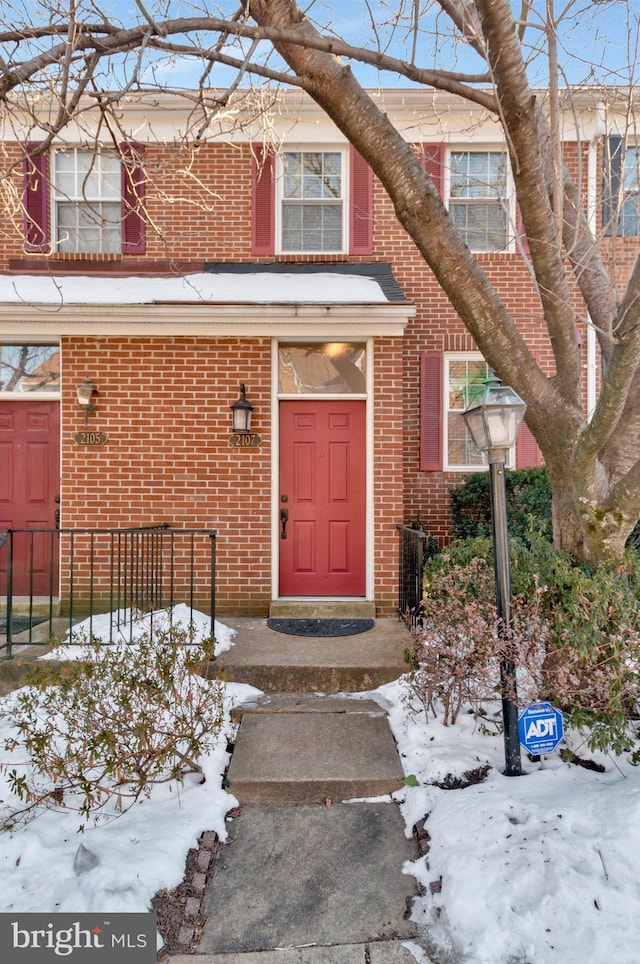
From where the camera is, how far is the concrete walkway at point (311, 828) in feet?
7.20

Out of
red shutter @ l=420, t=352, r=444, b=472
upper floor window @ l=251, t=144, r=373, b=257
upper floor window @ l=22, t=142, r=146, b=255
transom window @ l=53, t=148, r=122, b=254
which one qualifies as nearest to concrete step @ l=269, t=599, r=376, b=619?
red shutter @ l=420, t=352, r=444, b=472

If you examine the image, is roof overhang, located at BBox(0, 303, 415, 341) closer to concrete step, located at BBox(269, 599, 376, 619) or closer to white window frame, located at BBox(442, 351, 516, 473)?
white window frame, located at BBox(442, 351, 516, 473)

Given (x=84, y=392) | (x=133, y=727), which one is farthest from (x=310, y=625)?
(x=84, y=392)

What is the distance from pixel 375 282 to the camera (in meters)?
5.93

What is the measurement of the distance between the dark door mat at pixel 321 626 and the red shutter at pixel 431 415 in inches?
86.4

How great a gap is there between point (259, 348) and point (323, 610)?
9.33 ft

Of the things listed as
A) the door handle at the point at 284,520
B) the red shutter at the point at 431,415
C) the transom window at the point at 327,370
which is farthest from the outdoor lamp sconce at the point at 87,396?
the red shutter at the point at 431,415

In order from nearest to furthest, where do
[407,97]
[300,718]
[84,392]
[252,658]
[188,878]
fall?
[188,878] < [300,718] < [252,658] < [84,392] < [407,97]

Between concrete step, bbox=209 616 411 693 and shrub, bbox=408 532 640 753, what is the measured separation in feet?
2.15

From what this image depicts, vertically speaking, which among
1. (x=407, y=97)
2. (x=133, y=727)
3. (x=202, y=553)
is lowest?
(x=133, y=727)

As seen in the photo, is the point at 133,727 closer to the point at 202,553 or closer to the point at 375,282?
the point at 202,553

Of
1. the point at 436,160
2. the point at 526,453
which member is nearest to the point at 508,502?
the point at 526,453

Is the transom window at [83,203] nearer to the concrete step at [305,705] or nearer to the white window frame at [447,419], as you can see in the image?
the white window frame at [447,419]

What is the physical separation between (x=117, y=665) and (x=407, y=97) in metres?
7.03
